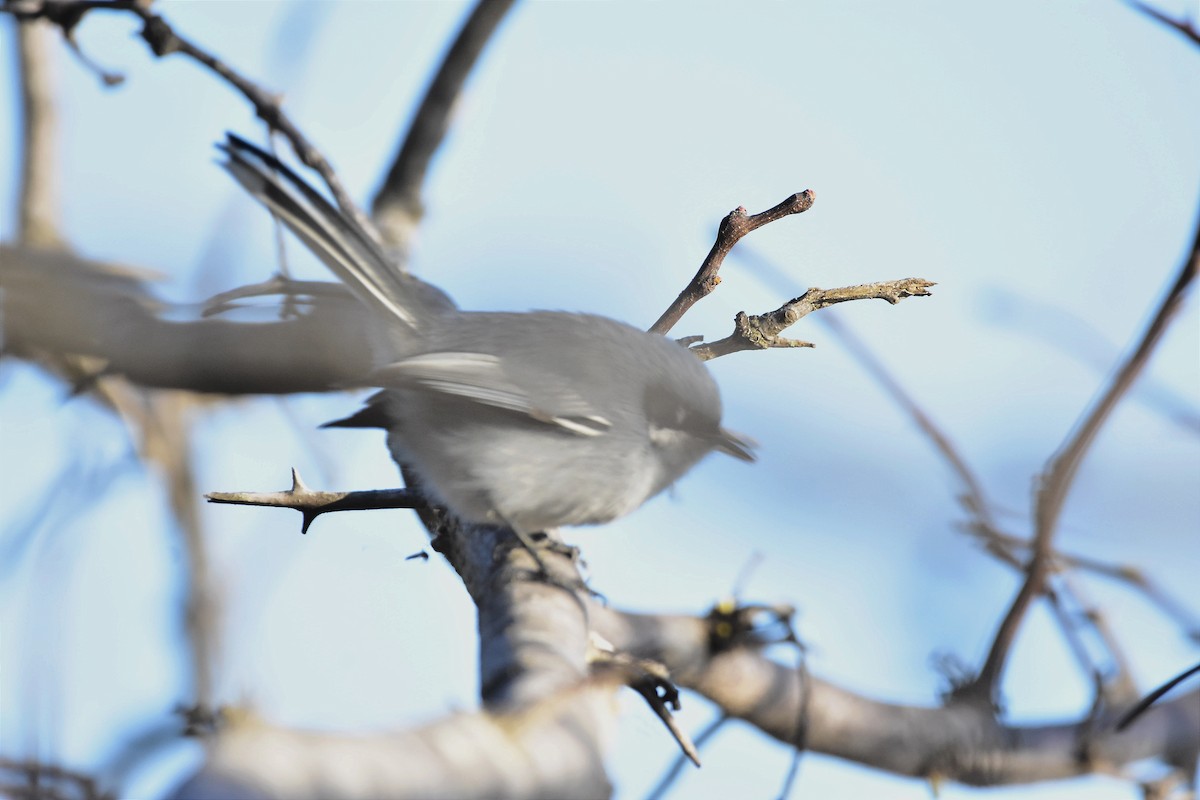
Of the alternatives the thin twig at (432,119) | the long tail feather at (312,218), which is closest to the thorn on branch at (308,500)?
the long tail feather at (312,218)

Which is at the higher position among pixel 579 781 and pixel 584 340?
pixel 584 340

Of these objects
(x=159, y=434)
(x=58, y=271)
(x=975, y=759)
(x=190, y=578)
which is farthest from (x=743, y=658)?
(x=190, y=578)

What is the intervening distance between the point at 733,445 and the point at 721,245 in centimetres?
43

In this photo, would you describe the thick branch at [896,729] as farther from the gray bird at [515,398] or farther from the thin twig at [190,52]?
the thin twig at [190,52]

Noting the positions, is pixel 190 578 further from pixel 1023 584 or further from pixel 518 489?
pixel 1023 584

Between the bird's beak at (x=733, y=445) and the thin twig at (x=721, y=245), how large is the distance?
0.31 meters

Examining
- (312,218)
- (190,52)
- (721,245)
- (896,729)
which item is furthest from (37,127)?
(896,729)

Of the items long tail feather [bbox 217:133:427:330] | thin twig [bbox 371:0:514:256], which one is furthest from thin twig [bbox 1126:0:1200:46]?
thin twig [bbox 371:0:514:256]

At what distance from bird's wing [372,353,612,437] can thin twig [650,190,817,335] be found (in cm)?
37

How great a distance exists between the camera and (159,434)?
4.74 metres

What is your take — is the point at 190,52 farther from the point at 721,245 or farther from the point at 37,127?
the point at 37,127

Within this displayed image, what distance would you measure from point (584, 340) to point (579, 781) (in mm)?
1326

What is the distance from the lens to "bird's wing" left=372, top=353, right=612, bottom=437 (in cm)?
201

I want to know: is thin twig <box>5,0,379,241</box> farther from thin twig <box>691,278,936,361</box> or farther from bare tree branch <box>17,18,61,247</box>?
bare tree branch <box>17,18,61,247</box>
